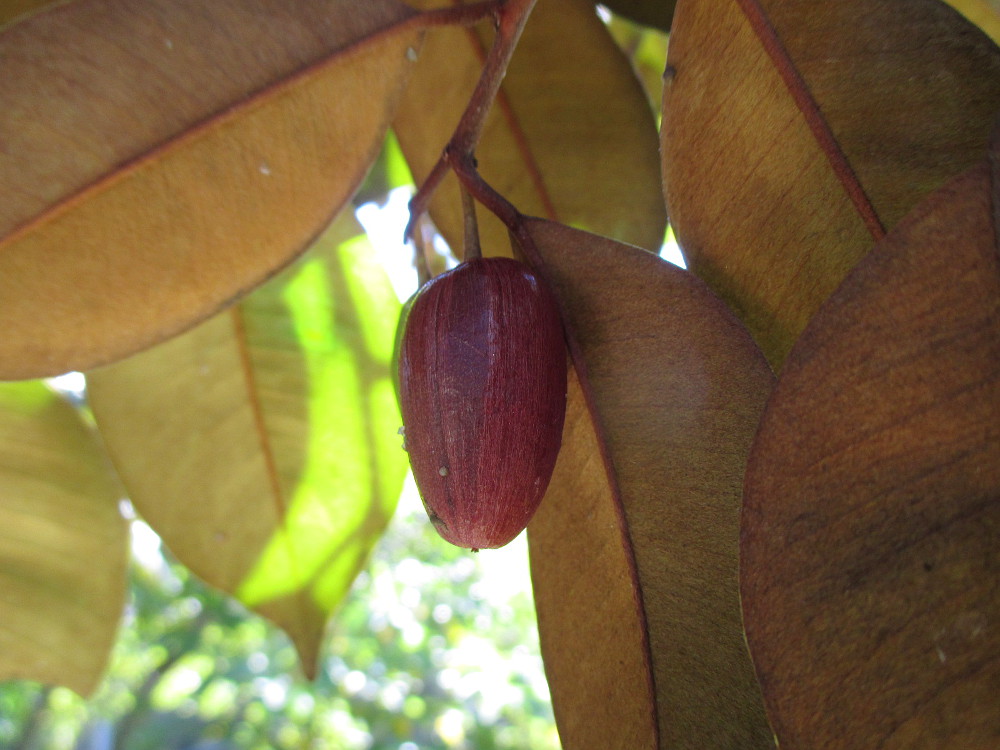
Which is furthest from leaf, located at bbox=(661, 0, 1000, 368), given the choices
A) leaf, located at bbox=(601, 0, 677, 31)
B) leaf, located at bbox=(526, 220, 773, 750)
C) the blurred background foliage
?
the blurred background foliage

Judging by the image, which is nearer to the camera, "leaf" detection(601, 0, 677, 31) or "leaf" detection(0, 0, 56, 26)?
"leaf" detection(0, 0, 56, 26)

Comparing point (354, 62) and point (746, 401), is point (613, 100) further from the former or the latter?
point (746, 401)

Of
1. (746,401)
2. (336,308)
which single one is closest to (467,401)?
(746,401)

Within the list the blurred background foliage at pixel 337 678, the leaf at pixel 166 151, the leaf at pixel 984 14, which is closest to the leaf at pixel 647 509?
the leaf at pixel 166 151

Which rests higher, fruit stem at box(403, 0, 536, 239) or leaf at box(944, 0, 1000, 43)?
leaf at box(944, 0, 1000, 43)

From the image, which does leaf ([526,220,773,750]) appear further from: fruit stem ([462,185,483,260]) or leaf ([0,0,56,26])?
leaf ([0,0,56,26])

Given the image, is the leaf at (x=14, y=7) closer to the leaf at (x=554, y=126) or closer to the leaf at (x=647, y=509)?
the leaf at (x=554, y=126)
